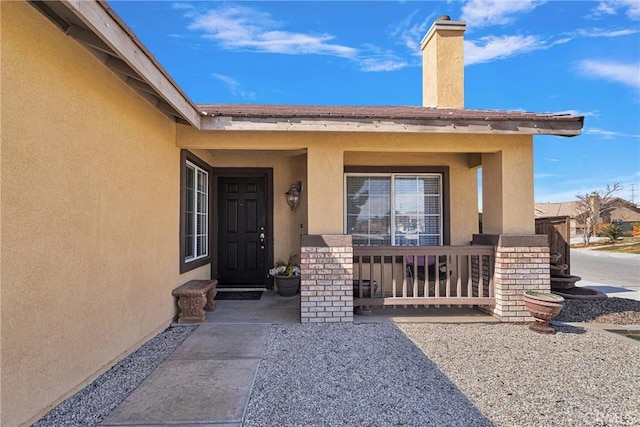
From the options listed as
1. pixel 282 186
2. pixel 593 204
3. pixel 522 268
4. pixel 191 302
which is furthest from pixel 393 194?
pixel 593 204

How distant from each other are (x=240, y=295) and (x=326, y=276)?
7.87 feet

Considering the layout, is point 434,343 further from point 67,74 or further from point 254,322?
point 67,74

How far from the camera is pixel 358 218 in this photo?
6.12m

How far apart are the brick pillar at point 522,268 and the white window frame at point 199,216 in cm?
498

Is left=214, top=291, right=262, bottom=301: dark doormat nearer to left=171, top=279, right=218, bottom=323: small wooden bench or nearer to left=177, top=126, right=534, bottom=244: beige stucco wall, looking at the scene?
left=171, top=279, right=218, bottom=323: small wooden bench

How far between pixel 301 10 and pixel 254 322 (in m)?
7.07

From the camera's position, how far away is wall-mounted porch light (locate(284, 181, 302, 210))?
245 inches

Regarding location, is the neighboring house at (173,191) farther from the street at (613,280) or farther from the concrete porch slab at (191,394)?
the street at (613,280)

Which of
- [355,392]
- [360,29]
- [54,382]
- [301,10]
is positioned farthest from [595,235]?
[54,382]

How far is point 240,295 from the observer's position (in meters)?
6.06

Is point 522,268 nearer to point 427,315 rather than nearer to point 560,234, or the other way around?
point 427,315

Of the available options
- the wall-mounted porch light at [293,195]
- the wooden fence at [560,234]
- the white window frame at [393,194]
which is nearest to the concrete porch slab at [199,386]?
the wall-mounted porch light at [293,195]

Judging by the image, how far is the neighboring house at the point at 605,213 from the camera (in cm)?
3017

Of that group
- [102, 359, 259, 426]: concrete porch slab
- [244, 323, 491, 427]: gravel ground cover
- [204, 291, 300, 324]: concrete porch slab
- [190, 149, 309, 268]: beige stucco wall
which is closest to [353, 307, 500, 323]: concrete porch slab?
[244, 323, 491, 427]: gravel ground cover
